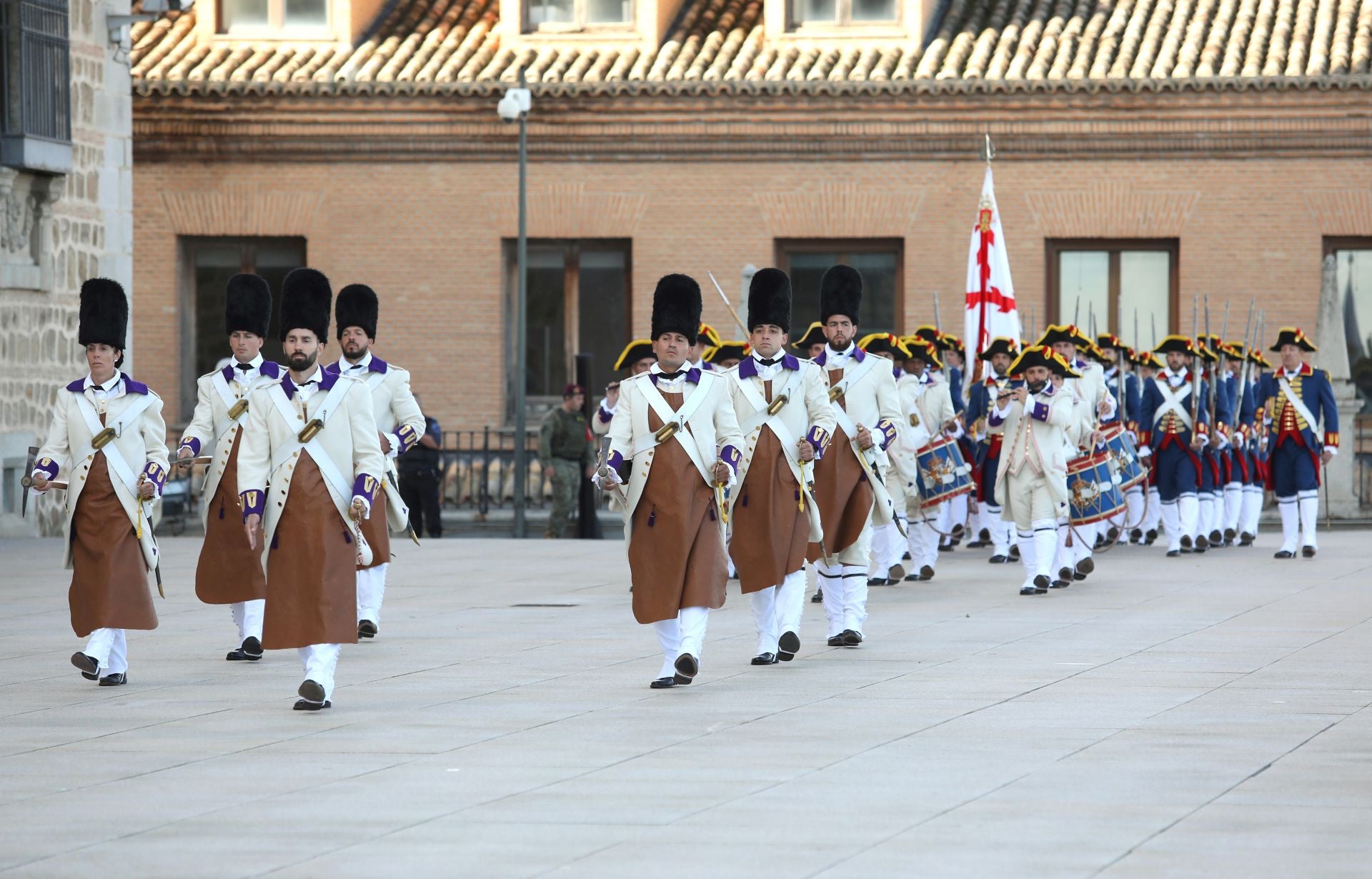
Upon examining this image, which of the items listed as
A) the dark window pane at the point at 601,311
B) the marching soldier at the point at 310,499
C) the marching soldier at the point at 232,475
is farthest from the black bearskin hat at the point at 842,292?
the dark window pane at the point at 601,311

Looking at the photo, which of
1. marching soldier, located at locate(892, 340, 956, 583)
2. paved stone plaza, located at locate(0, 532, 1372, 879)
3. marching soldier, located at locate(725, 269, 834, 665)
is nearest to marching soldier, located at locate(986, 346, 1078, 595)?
paved stone plaza, located at locate(0, 532, 1372, 879)

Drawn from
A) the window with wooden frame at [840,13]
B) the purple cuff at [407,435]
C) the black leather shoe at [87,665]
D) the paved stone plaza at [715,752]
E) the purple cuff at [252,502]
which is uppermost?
the window with wooden frame at [840,13]

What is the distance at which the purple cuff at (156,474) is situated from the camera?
35.1ft

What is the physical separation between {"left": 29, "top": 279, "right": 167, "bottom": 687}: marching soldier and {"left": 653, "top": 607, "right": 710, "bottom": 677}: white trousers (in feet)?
8.10

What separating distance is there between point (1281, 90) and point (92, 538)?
19051mm

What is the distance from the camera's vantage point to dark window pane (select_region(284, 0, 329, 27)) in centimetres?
2914

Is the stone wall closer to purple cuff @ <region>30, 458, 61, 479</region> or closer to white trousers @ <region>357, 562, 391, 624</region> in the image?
white trousers @ <region>357, 562, 391, 624</region>

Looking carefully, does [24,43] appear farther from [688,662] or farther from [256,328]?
[688,662]

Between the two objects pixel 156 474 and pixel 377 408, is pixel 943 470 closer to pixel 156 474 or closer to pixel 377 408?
pixel 377 408

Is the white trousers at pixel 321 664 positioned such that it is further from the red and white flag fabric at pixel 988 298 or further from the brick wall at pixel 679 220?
the brick wall at pixel 679 220

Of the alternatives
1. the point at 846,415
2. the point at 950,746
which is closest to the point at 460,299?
the point at 846,415

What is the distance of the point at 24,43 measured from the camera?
838 inches

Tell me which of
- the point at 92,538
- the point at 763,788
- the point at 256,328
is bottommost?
the point at 763,788

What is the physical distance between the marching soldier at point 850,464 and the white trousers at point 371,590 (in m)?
2.61
